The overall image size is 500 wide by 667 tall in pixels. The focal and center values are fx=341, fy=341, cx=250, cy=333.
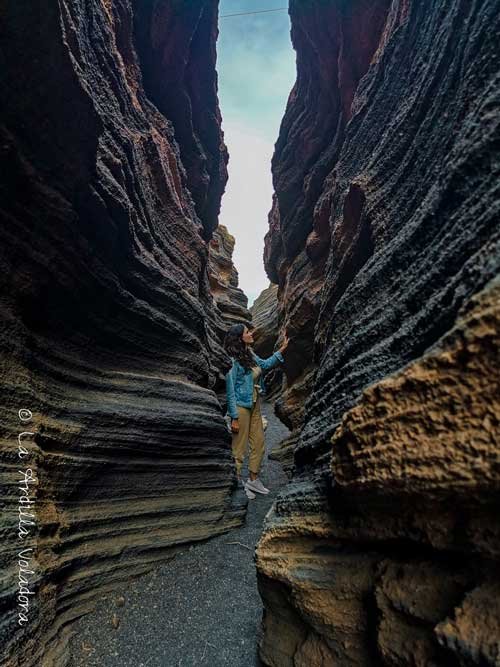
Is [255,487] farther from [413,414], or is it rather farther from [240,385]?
[413,414]

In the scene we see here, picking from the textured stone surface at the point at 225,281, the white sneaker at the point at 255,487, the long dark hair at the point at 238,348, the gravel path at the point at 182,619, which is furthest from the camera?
the textured stone surface at the point at 225,281

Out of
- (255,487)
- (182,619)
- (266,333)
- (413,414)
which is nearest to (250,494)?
(255,487)

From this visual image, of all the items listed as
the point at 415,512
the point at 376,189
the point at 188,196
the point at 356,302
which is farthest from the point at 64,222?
the point at 188,196

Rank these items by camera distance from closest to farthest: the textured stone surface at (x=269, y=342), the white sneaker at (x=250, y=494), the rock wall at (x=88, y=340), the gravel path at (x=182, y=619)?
the rock wall at (x=88, y=340)
the gravel path at (x=182, y=619)
the white sneaker at (x=250, y=494)
the textured stone surface at (x=269, y=342)

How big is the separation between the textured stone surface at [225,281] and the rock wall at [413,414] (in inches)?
435

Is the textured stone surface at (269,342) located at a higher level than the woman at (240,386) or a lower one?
higher

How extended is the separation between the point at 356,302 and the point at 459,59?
197 cm

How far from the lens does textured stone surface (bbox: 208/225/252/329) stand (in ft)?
54.8

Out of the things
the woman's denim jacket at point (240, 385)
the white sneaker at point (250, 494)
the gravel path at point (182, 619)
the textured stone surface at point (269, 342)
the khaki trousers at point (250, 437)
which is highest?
the textured stone surface at point (269, 342)

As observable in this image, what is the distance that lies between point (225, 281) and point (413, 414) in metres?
18.9

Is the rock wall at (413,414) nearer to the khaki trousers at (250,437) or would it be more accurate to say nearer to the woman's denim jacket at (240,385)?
the woman's denim jacket at (240,385)

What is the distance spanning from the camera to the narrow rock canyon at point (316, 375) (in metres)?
1.40

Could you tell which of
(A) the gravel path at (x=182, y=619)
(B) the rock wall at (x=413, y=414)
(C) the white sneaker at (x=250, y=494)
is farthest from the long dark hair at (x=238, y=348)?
(A) the gravel path at (x=182, y=619)

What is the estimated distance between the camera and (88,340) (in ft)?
12.2
